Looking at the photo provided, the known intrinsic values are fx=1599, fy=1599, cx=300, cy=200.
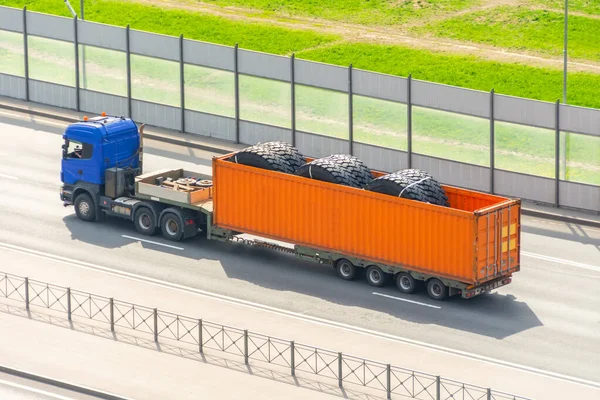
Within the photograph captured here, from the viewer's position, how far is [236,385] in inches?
1453

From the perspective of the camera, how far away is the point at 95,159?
48.8m

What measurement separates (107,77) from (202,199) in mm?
14233

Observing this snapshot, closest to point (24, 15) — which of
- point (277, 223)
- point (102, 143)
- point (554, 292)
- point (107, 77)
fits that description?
point (107, 77)

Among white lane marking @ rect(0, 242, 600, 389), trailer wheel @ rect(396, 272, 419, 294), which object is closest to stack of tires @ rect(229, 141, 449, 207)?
trailer wheel @ rect(396, 272, 419, 294)

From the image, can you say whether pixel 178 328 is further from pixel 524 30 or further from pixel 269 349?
pixel 524 30

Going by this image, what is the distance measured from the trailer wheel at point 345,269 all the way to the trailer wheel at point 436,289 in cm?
238

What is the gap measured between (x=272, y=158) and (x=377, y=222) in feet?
13.5

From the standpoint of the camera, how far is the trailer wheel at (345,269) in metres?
44.2

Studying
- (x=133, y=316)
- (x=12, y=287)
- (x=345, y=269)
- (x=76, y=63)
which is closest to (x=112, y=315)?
(x=133, y=316)

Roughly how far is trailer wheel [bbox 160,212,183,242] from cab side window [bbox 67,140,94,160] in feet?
11.0

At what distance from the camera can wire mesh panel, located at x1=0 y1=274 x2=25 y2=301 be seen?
140 feet

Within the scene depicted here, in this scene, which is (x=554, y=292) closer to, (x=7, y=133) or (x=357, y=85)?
(x=357, y=85)

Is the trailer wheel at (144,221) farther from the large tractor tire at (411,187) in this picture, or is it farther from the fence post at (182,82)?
the fence post at (182,82)

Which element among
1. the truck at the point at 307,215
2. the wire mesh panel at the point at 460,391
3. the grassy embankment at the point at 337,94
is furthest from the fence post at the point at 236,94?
the wire mesh panel at the point at 460,391
